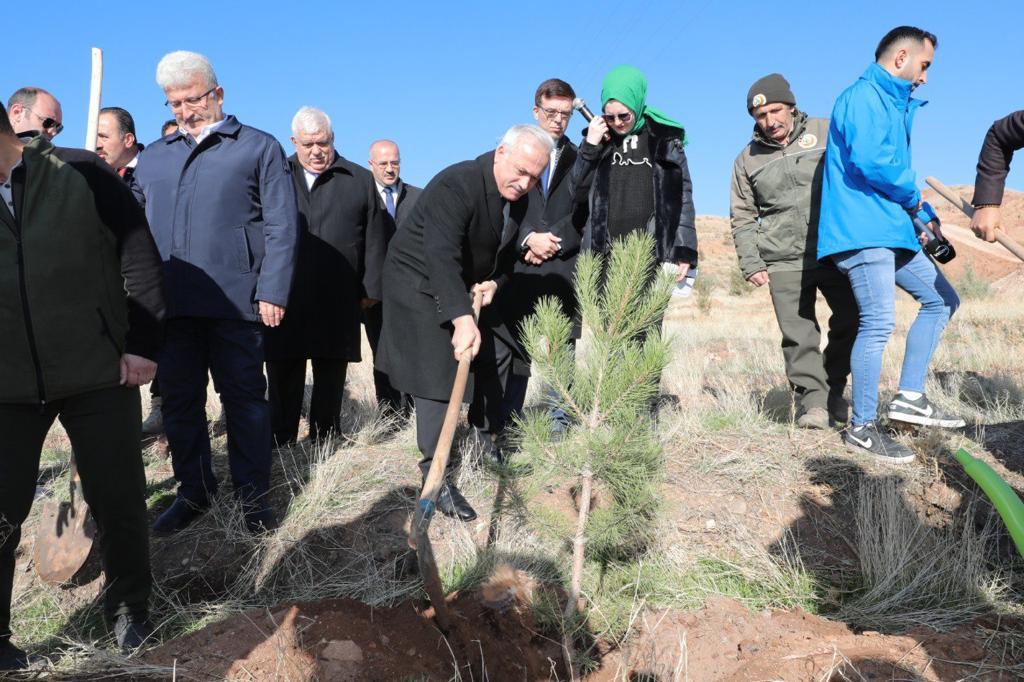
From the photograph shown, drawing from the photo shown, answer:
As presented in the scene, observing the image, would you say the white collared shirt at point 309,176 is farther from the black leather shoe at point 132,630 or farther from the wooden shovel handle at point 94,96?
the black leather shoe at point 132,630

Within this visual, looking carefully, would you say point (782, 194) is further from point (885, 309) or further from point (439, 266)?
point (439, 266)

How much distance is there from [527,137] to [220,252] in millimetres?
1552

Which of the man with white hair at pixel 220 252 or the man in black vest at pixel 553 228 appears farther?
the man in black vest at pixel 553 228

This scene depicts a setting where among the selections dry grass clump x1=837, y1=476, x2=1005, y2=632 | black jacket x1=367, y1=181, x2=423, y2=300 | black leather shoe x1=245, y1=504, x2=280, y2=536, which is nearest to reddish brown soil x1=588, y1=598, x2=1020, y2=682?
dry grass clump x1=837, y1=476, x2=1005, y2=632

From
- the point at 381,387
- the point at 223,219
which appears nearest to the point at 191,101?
the point at 223,219

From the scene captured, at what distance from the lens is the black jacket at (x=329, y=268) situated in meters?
4.64

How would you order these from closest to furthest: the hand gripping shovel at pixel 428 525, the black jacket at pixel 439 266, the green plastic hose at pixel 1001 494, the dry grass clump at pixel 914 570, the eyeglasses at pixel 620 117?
the green plastic hose at pixel 1001 494 → the hand gripping shovel at pixel 428 525 → the dry grass clump at pixel 914 570 → the black jacket at pixel 439 266 → the eyeglasses at pixel 620 117

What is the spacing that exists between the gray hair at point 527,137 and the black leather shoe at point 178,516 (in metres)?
2.44

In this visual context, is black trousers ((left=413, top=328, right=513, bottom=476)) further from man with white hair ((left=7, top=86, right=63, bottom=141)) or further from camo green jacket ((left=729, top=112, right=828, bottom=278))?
man with white hair ((left=7, top=86, right=63, bottom=141))

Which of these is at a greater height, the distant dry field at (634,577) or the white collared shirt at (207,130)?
the white collared shirt at (207,130)

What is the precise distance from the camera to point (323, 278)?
4.72m

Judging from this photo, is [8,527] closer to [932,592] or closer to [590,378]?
[590,378]

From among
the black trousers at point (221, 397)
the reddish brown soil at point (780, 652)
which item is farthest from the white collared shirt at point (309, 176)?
the reddish brown soil at point (780, 652)

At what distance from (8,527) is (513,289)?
2.60 metres
